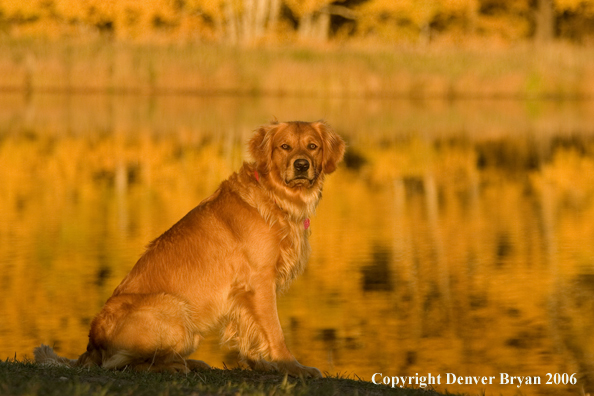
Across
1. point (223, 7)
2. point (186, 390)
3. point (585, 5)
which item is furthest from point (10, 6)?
point (186, 390)

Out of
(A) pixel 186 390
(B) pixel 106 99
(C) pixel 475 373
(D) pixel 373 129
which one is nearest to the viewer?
(A) pixel 186 390

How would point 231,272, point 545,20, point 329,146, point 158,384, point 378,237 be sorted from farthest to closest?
point 545,20 < point 378,237 < point 329,146 < point 231,272 < point 158,384

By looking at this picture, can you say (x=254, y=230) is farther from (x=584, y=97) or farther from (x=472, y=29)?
(x=472, y=29)

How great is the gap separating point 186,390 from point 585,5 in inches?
1790

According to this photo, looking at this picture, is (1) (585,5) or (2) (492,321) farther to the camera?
(1) (585,5)

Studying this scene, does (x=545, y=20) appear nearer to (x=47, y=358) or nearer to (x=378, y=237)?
(x=378, y=237)

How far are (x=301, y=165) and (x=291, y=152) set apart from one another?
0.11 meters

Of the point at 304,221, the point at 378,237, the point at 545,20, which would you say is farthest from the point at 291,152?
the point at 545,20

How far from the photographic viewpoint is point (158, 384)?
4.77m

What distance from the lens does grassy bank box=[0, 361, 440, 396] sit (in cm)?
448

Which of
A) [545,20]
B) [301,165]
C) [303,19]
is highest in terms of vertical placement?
[303,19]

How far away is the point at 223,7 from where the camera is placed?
152 feet

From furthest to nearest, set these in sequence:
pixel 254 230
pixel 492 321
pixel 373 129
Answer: pixel 373 129
pixel 492 321
pixel 254 230

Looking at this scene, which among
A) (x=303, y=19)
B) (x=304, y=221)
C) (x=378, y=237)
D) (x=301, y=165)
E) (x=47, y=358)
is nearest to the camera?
(x=47, y=358)
